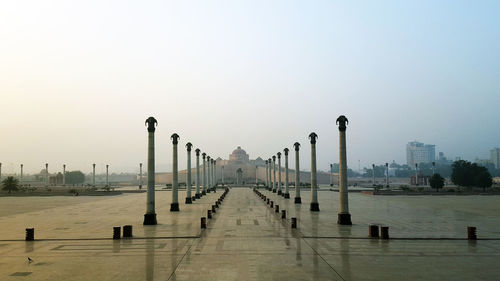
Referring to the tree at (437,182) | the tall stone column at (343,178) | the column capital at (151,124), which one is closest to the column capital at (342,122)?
the tall stone column at (343,178)

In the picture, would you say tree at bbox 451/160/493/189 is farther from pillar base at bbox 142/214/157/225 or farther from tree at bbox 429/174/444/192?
pillar base at bbox 142/214/157/225

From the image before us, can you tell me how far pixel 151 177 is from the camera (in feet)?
101

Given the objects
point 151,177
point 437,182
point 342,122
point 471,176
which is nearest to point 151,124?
point 151,177

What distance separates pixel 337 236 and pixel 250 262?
8.30 m

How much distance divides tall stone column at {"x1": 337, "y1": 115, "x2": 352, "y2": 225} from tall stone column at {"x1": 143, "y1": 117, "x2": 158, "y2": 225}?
13.0 metres

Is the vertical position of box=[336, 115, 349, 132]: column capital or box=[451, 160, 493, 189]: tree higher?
box=[336, 115, 349, 132]: column capital

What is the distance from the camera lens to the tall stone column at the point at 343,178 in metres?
28.7

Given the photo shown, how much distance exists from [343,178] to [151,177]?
13.9 m

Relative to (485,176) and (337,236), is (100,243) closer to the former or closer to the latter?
(337,236)

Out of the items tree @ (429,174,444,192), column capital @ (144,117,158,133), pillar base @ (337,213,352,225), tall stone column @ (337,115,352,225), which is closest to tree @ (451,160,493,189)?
tree @ (429,174,444,192)

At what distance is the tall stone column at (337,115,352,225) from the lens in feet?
94.1

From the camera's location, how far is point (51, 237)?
2302 centimetres

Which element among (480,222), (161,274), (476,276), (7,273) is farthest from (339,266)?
(480,222)

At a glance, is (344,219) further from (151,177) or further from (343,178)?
(151,177)
